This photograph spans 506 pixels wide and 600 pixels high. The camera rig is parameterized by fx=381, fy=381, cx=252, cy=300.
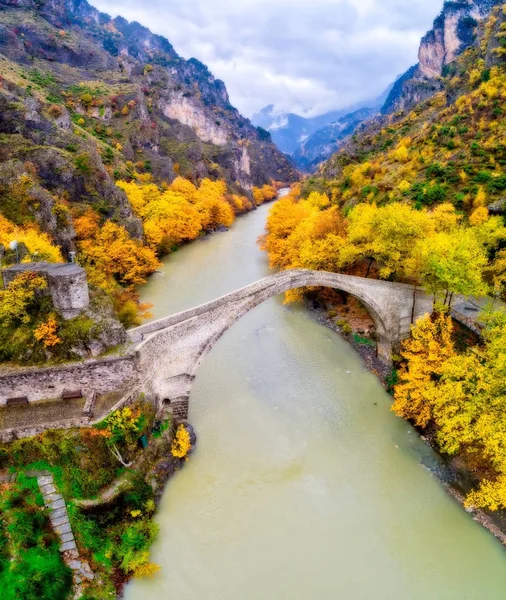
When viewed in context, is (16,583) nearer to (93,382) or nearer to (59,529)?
(59,529)

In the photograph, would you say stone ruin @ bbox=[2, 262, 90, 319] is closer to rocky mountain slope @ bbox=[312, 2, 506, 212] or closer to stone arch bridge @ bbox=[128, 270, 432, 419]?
stone arch bridge @ bbox=[128, 270, 432, 419]

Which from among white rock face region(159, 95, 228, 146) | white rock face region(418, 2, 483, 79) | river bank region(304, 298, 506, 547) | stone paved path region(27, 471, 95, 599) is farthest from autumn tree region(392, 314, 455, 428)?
white rock face region(418, 2, 483, 79)

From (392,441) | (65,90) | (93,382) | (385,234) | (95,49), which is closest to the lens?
(93,382)

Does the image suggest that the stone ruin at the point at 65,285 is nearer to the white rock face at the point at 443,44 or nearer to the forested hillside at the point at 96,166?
the forested hillside at the point at 96,166

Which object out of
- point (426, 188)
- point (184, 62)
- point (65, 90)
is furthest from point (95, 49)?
point (426, 188)

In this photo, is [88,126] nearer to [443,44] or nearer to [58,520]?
[58,520]

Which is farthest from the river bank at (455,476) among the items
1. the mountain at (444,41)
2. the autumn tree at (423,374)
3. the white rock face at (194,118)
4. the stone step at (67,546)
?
the white rock face at (194,118)

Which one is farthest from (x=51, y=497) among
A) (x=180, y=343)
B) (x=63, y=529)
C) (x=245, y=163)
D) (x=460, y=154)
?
(x=245, y=163)
